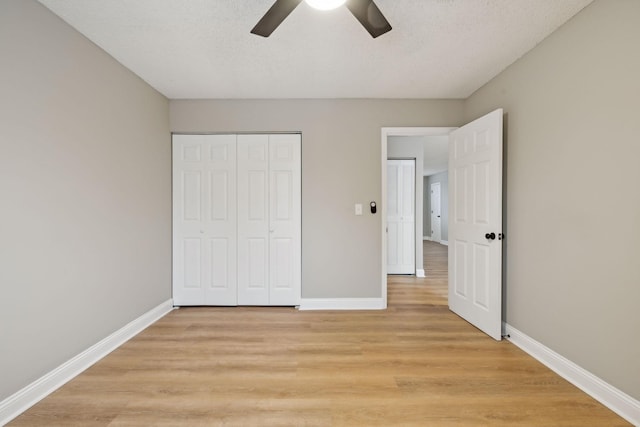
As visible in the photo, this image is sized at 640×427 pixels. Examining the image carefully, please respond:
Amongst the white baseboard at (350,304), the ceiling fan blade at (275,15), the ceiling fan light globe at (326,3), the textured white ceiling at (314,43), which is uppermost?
the textured white ceiling at (314,43)

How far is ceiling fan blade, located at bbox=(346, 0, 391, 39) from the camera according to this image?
1.42 metres

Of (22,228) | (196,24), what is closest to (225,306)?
(22,228)

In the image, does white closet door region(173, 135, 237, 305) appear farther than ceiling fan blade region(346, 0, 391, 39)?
Yes

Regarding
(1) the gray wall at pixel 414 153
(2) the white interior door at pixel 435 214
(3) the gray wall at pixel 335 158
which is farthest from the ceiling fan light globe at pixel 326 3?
(2) the white interior door at pixel 435 214

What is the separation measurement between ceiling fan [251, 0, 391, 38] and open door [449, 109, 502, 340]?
1.51 m

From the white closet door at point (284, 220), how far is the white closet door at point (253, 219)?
0.23 ft

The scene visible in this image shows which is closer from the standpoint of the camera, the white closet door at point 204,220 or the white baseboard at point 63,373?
the white baseboard at point 63,373

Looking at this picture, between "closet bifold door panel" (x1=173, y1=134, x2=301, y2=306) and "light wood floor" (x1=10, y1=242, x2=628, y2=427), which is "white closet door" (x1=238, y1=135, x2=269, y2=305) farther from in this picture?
"light wood floor" (x1=10, y1=242, x2=628, y2=427)

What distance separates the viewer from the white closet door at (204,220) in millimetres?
3311

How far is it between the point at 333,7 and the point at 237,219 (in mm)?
2453

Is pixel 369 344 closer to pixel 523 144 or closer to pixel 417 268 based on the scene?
pixel 523 144

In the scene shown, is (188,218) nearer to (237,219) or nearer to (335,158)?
(237,219)

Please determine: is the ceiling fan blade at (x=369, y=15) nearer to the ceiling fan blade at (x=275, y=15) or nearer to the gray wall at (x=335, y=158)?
the ceiling fan blade at (x=275, y=15)

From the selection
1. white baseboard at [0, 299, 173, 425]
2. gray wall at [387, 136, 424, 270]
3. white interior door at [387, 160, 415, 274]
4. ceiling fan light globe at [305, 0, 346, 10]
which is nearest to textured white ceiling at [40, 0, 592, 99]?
ceiling fan light globe at [305, 0, 346, 10]
